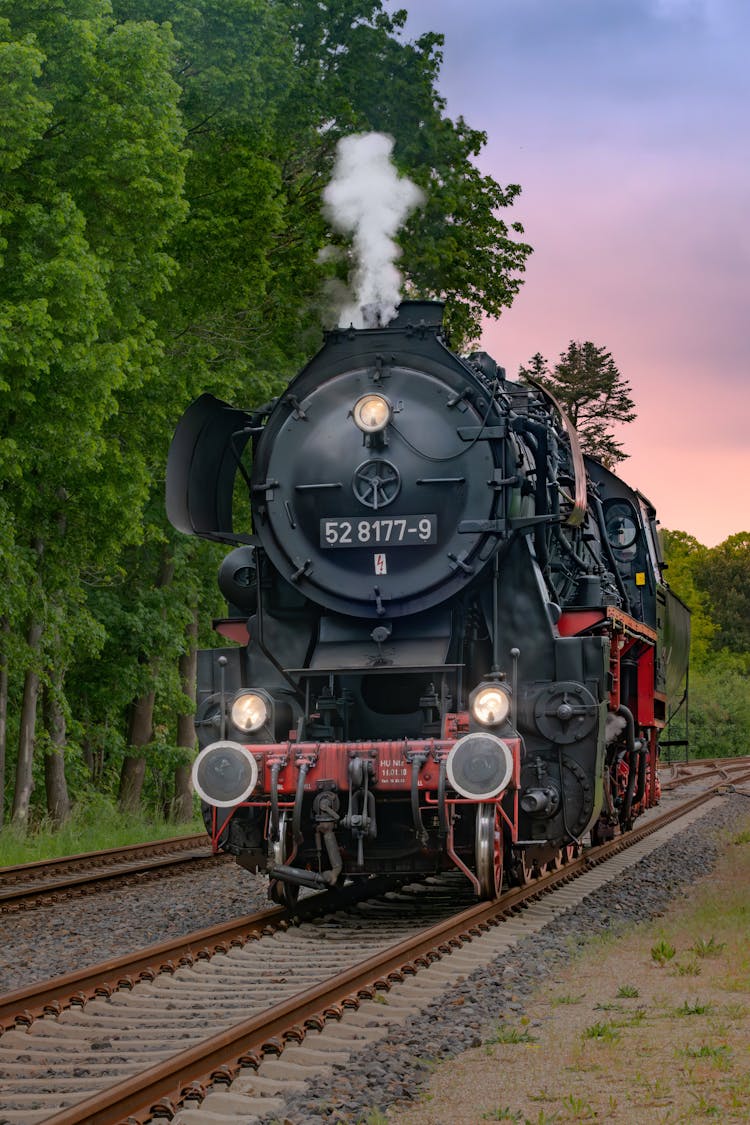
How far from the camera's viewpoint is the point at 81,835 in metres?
15.6

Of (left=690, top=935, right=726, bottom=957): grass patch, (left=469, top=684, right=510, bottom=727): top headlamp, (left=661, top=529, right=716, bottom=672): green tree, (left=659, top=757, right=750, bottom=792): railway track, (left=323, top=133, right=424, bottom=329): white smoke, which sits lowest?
(left=690, top=935, right=726, bottom=957): grass patch

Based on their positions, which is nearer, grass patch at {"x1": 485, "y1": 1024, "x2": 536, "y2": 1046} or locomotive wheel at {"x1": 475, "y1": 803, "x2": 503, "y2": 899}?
grass patch at {"x1": 485, "y1": 1024, "x2": 536, "y2": 1046}

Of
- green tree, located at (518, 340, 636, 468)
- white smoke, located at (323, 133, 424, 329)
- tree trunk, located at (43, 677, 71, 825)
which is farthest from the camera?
green tree, located at (518, 340, 636, 468)

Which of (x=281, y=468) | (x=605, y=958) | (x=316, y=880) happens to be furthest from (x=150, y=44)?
(x=605, y=958)

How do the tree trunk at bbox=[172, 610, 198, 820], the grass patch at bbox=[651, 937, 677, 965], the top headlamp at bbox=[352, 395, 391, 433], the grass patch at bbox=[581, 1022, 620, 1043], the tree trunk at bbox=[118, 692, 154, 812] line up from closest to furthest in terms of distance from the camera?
the grass patch at bbox=[581, 1022, 620, 1043] → the grass patch at bbox=[651, 937, 677, 965] → the top headlamp at bbox=[352, 395, 391, 433] → the tree trunk at bbox=[172, 610, 198, 820] → the tree trunk at bbox=[118, 692, 154, 812]

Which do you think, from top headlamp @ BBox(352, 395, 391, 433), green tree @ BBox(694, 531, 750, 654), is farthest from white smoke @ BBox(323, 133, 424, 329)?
green tree @ BBox(694, 531, 750, 654)

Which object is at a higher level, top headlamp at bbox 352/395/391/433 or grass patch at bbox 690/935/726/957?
top headlamp at bbox 352/395/391/433

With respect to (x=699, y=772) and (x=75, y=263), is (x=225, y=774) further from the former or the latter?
(x=699, y=772)

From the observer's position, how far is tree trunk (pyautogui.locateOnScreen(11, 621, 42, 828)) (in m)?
17.4

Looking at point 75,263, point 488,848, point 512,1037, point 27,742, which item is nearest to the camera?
point 512,1037

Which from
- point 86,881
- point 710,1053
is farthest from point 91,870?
point 710,1053

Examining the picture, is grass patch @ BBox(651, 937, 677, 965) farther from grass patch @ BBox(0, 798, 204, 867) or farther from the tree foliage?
the tree foliage

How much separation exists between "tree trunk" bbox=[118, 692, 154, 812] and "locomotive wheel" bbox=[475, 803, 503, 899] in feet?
46.6

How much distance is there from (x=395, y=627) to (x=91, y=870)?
181 inches
